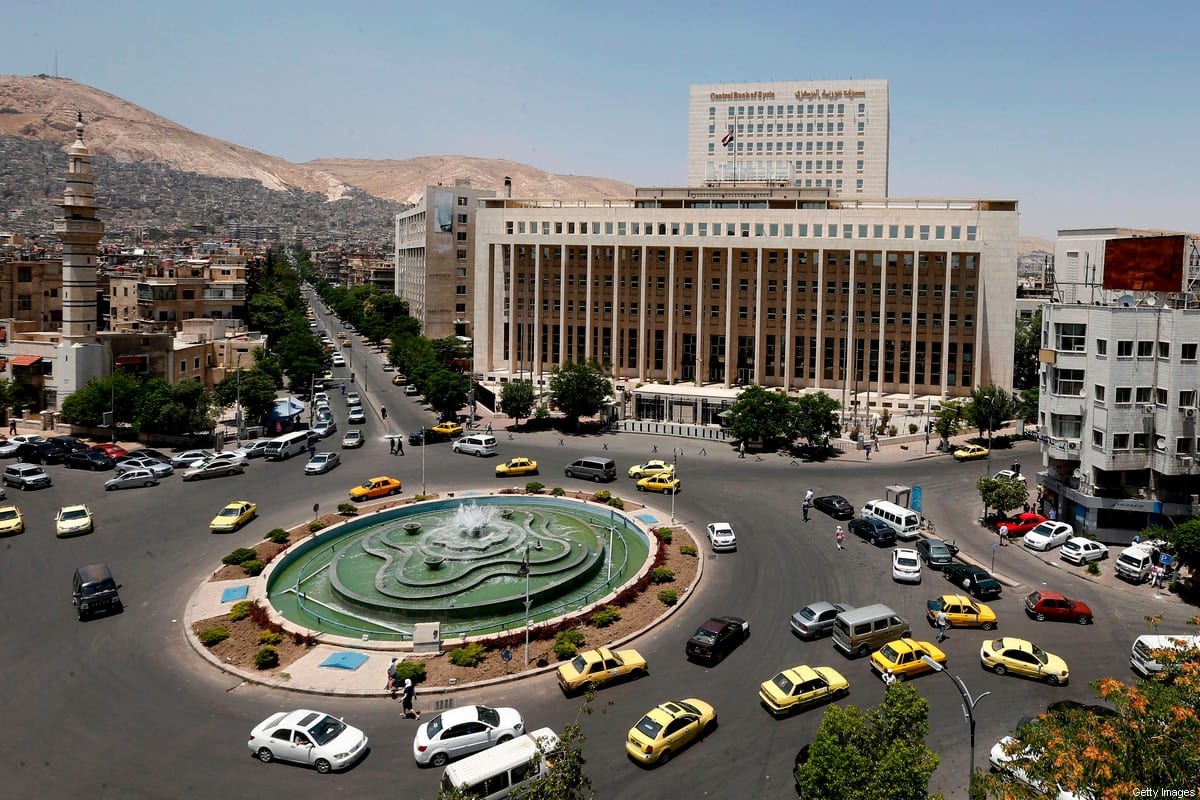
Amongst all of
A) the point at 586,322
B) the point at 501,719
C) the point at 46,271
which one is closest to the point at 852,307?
the point at 586,322

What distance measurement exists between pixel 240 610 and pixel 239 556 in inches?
236

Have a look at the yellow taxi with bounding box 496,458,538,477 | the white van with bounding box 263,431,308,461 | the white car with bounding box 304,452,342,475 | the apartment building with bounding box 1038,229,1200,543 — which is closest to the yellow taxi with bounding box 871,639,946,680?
the apartment building with bounding box 1038,229,1200,543

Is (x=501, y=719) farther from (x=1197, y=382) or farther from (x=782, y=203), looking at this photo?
(x=782, y=203)

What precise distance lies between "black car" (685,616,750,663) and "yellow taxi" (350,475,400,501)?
25781mm

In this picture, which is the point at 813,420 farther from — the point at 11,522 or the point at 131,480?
the point at 11,522

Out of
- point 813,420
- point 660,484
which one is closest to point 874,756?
point 660,484

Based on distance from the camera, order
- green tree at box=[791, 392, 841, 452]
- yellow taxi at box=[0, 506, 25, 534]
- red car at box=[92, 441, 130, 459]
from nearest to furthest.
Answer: yellow taxi at box=[0, 506, 25, 534], red car at box=[92, 441, 130, 459], green tree at box=[791, 392, 841, 452]

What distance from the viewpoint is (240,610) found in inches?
1267

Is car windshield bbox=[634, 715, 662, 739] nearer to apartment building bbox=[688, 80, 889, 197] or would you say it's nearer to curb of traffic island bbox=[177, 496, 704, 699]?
curb of traffic island bbox=[177, 496, 704, 699]

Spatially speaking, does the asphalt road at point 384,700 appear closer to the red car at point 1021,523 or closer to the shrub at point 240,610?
→ the red car at point 1021,523

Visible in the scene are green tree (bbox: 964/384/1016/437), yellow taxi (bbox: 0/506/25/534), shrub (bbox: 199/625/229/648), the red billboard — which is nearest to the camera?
shrub (bbox: 199/625/229/648)

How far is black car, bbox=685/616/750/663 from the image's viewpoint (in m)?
28.2

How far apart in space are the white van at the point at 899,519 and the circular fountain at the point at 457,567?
1270 centimetres

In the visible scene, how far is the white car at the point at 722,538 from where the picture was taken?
40.1 metres
